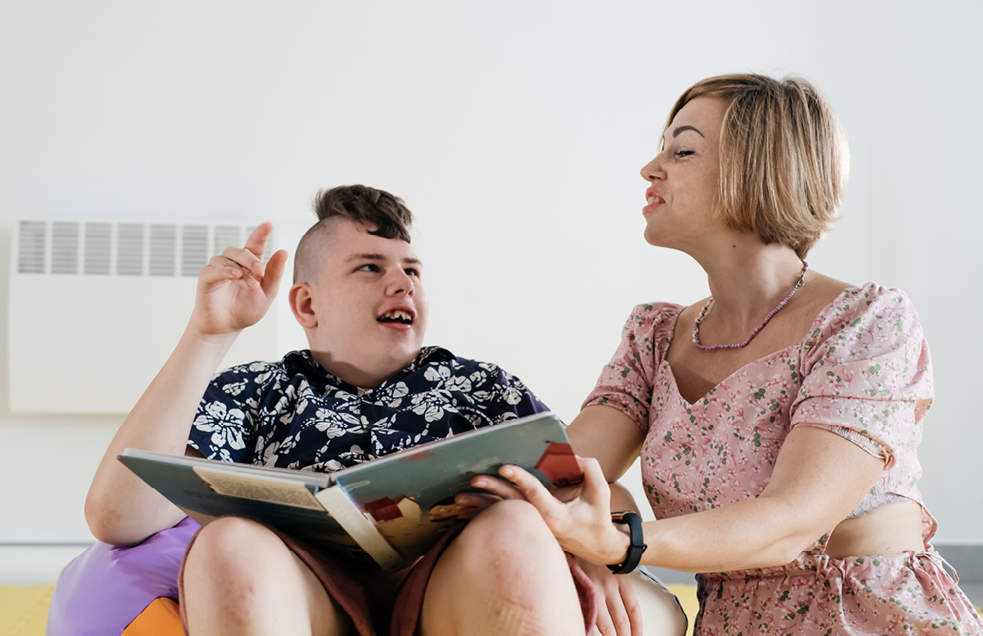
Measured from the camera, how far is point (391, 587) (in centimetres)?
96

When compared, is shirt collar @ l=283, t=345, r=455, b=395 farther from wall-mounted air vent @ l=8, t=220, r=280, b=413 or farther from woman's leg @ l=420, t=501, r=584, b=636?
wall-mounted air vent @ l=8, t=220, r=280, b=413

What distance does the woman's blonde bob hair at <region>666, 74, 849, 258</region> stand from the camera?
1.15 metres

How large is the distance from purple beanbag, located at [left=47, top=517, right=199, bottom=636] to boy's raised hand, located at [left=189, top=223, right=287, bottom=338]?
1.00ft

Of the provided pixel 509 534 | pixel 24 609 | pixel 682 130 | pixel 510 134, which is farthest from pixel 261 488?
pixel 510 134

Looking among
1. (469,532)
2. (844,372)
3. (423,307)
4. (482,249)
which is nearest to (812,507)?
(844,372)

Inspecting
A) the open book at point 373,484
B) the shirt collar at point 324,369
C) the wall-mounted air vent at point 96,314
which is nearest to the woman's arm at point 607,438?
the shirt collar at point 324,369

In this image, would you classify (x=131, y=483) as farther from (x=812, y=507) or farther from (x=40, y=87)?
(x=40, y=87)

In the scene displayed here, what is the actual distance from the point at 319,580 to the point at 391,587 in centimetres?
15

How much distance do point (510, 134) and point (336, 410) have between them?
1652 mm

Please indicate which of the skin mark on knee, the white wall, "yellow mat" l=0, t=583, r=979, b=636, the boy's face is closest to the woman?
the skin mark on knee

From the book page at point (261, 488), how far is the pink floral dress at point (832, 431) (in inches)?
24.1

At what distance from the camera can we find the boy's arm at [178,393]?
99 cm

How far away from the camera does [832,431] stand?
0.94 meters

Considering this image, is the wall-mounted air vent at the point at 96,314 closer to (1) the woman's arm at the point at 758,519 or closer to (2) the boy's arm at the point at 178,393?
(2) the boy's arm at the point at 178,393
